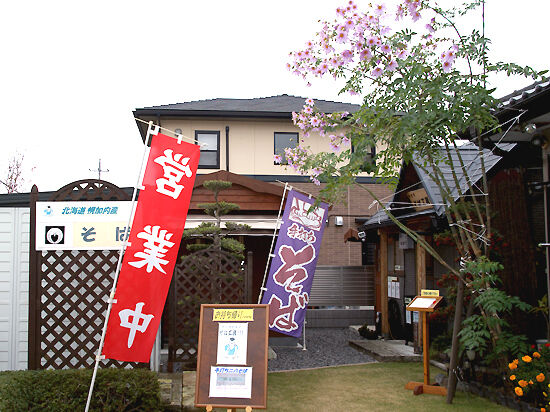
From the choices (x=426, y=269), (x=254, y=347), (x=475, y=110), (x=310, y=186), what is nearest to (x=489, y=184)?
(x=475, y=110)

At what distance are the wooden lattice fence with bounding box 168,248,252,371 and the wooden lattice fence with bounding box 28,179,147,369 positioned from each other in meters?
1.29

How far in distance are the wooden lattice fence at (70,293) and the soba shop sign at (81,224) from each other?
11cm

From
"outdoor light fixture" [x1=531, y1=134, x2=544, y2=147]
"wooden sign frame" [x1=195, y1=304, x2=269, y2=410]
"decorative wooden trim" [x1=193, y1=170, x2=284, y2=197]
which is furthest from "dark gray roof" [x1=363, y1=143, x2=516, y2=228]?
"wooden sign frame" [x1=195, y1=304, x2=269, y2=410]

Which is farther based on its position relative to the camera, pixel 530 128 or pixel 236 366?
pixel 530 128

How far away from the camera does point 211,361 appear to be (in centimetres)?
505

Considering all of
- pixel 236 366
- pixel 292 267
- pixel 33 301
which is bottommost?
pixel 236 366

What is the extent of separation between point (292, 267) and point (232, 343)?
3.41 metres

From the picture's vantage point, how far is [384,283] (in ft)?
38.8

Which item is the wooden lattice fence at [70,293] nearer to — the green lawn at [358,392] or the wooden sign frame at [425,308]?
the green lawn at [358,392]

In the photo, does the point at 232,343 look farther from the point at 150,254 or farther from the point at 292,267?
the point at 292,267

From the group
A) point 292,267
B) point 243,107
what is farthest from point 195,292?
point 243,107

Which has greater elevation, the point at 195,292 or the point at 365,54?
the point at 365,54

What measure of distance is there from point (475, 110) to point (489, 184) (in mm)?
1552

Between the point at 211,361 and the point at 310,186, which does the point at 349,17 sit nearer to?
the point at 211,361
